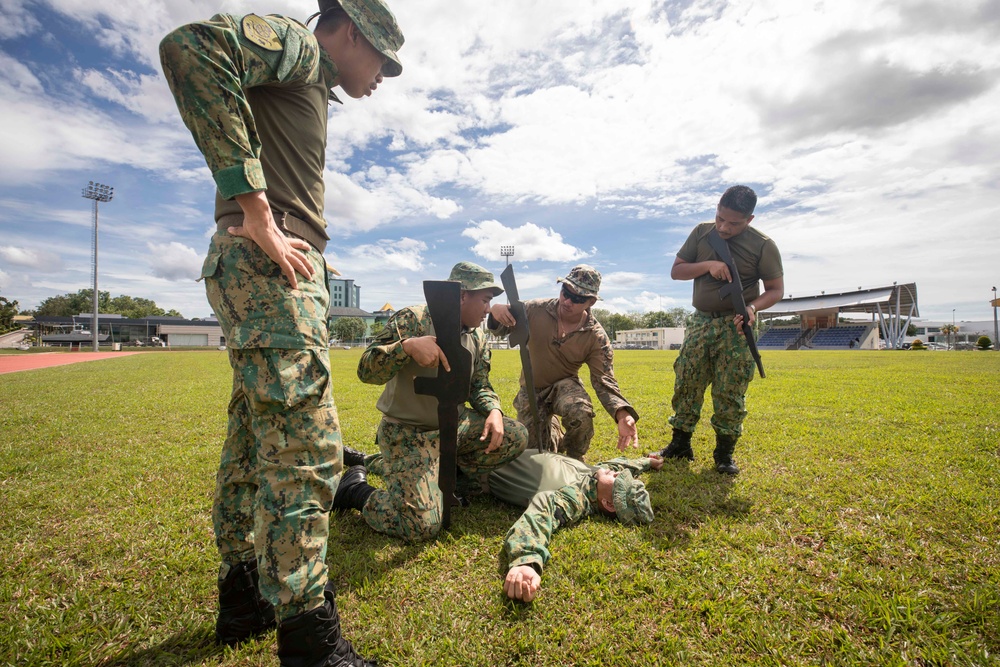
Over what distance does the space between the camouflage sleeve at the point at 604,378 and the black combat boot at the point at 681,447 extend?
2.41 feet

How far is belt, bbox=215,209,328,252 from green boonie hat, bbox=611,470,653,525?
7.87 feet

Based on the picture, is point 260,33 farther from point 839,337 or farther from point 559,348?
point 839,337

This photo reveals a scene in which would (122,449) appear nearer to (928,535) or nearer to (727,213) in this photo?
(727,213)

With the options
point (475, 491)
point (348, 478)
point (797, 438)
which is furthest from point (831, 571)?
point (797, 438)

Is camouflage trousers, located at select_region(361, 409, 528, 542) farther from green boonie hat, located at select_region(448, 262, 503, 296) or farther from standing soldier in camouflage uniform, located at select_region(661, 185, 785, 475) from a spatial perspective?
standing soldier in camouflage uniform, located at select_region(661, 185, 785, 475)

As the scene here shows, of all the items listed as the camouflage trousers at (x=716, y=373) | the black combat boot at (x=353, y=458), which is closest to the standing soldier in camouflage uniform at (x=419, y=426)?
the black combat boot at (x=353, y=458)

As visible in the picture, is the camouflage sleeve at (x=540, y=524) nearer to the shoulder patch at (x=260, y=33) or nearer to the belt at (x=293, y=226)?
the belt at (x=293, y=226)

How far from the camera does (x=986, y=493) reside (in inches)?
134

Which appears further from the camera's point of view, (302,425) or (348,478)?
(348,478)

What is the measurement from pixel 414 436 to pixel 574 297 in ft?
6.58

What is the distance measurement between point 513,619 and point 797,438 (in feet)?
15.5

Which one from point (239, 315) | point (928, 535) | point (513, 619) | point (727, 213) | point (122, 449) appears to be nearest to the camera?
point (239, 315)

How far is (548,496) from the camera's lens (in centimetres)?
300

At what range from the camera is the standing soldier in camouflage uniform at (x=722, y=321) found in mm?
4125
